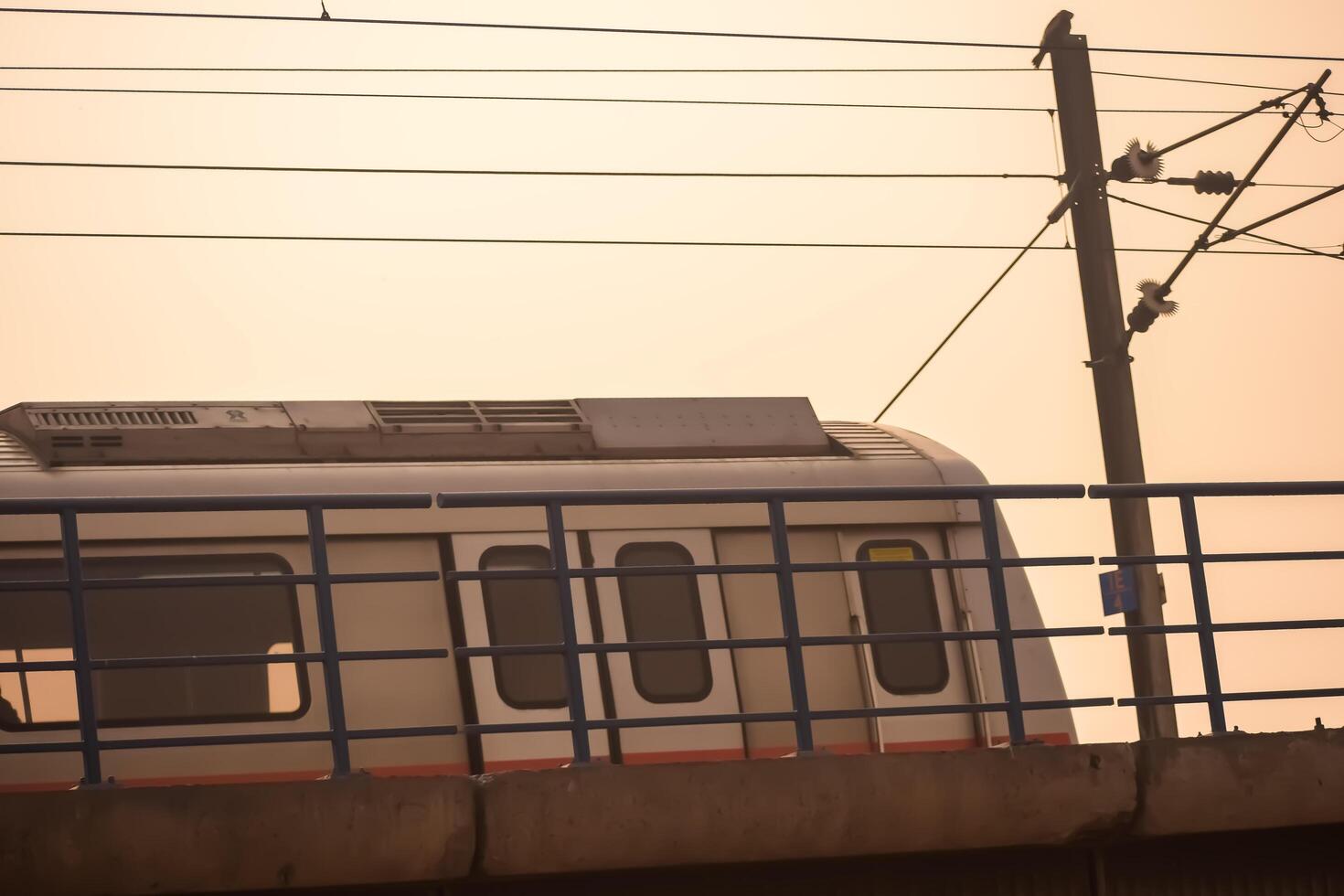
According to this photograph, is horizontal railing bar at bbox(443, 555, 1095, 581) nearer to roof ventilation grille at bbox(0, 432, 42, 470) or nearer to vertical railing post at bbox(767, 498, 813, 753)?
vertical railing post at bbox(767, 498, 813, 753)

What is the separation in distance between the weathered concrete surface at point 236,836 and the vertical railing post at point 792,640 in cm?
163

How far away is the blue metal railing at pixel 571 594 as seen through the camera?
7457mm

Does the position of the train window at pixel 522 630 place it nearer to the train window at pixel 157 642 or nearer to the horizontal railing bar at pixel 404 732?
the train window at pixel 157 642

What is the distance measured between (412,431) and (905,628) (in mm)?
3301

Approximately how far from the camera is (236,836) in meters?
7.14

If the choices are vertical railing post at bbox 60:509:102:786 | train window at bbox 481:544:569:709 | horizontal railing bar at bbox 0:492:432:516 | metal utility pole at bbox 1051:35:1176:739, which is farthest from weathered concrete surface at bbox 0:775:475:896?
metal utility pole at bbox 1051:35:1176:739

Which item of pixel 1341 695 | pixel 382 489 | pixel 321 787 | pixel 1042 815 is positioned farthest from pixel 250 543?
pixel 1341 695

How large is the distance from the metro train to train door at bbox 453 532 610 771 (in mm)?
17

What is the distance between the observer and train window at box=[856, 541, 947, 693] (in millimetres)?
11484

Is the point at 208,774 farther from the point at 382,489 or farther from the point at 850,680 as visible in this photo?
the point at 850,680

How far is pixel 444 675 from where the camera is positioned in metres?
10.6

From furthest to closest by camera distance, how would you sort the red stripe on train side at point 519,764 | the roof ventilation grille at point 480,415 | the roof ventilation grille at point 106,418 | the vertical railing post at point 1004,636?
1. the roof ventilation grille at point 480,415
2. the roof ventilation grille at point 106,418
3. the red stripe on train side at point 519,764
4. the vertical railing post at point 1004,636

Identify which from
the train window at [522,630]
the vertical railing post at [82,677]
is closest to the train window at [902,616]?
the train window at [522,630]

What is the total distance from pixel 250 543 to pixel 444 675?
1325mm
